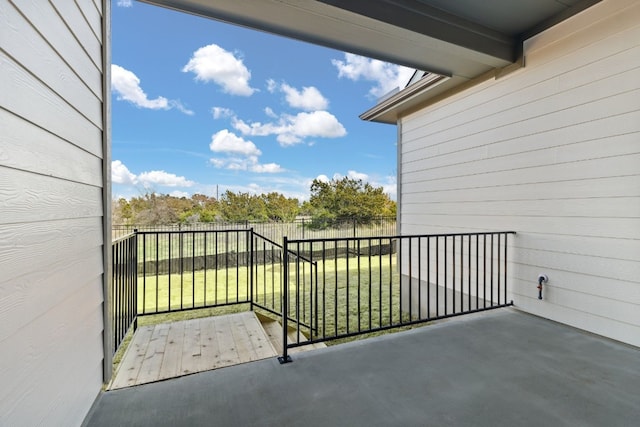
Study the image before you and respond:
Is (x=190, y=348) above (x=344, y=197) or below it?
below

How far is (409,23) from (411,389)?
269 centimetres

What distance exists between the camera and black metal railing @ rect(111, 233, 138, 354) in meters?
2.14

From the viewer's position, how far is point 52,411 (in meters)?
1.13

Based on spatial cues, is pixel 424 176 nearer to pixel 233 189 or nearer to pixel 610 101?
pixel 610 101

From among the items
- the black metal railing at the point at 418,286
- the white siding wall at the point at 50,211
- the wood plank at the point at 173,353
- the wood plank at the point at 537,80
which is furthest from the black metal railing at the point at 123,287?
the wood plank at the point at 537,80

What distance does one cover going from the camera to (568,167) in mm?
2668

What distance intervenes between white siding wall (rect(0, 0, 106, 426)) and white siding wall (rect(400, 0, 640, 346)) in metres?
3.56

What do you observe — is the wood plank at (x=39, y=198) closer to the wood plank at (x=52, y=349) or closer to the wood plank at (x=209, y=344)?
the wood plank at (x=52, y=349)

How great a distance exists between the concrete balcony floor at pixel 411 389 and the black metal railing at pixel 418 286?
1.04 ft

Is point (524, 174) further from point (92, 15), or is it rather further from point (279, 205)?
point (279, 205)

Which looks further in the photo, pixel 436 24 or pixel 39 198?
pixel 436 24

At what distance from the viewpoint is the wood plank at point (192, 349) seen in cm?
216

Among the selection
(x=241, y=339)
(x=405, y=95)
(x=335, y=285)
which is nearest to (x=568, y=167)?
(x=405, y=95)

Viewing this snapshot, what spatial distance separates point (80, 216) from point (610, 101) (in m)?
3.72
